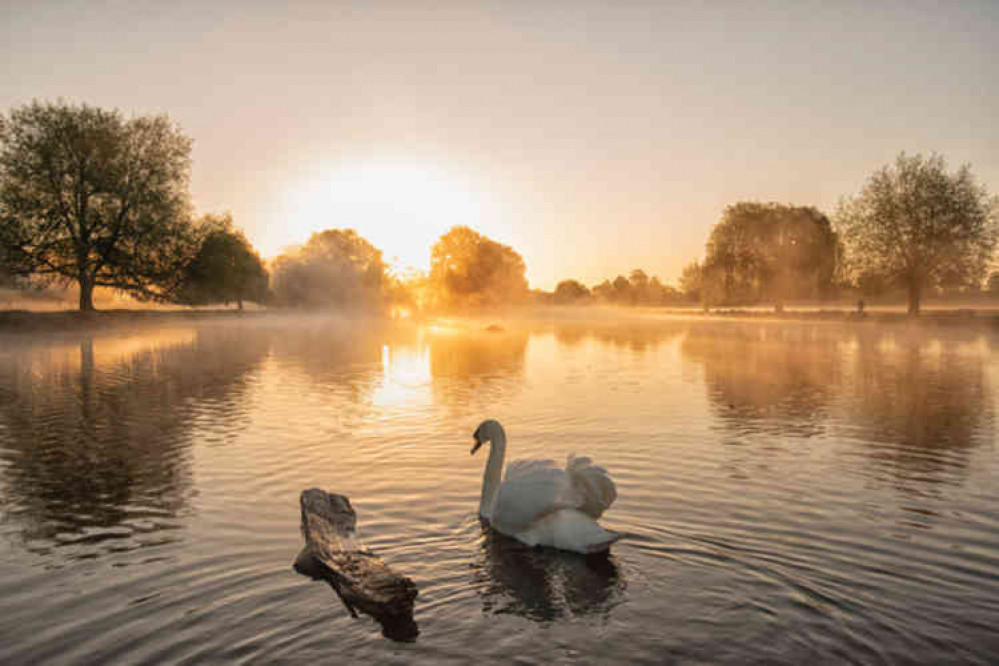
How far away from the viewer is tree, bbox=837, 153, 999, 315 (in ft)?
193

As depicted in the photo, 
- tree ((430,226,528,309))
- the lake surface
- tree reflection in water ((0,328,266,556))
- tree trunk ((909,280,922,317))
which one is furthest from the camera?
tree ((430,226,528,309))

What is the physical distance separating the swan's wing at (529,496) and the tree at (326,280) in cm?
12784

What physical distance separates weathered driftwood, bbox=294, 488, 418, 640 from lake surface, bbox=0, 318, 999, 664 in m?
0.17

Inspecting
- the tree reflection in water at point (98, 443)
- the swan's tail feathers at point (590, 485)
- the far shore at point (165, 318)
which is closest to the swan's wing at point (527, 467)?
the swan's tail feathers at point (590, 485)

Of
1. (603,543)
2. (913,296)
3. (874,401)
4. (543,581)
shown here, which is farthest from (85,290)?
(913,296)

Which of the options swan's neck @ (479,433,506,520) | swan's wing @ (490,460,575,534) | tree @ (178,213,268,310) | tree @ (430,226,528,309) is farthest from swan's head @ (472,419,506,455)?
tree @ (430,226,528,309)

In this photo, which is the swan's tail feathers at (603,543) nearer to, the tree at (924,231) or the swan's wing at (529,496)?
the swan's wing at (529,496)

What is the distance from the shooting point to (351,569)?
19.7 ft

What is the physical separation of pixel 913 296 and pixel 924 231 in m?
6.02

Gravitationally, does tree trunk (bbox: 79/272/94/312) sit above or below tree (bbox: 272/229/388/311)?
below

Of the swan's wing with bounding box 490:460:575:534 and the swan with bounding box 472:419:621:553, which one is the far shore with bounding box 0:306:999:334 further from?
the swan with bounding box 472:419:621:553

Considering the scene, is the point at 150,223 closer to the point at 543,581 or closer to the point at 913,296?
the point at 543,581

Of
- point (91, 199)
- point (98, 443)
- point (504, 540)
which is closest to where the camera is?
point (504, 540)

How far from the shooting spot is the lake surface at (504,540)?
206 inches
